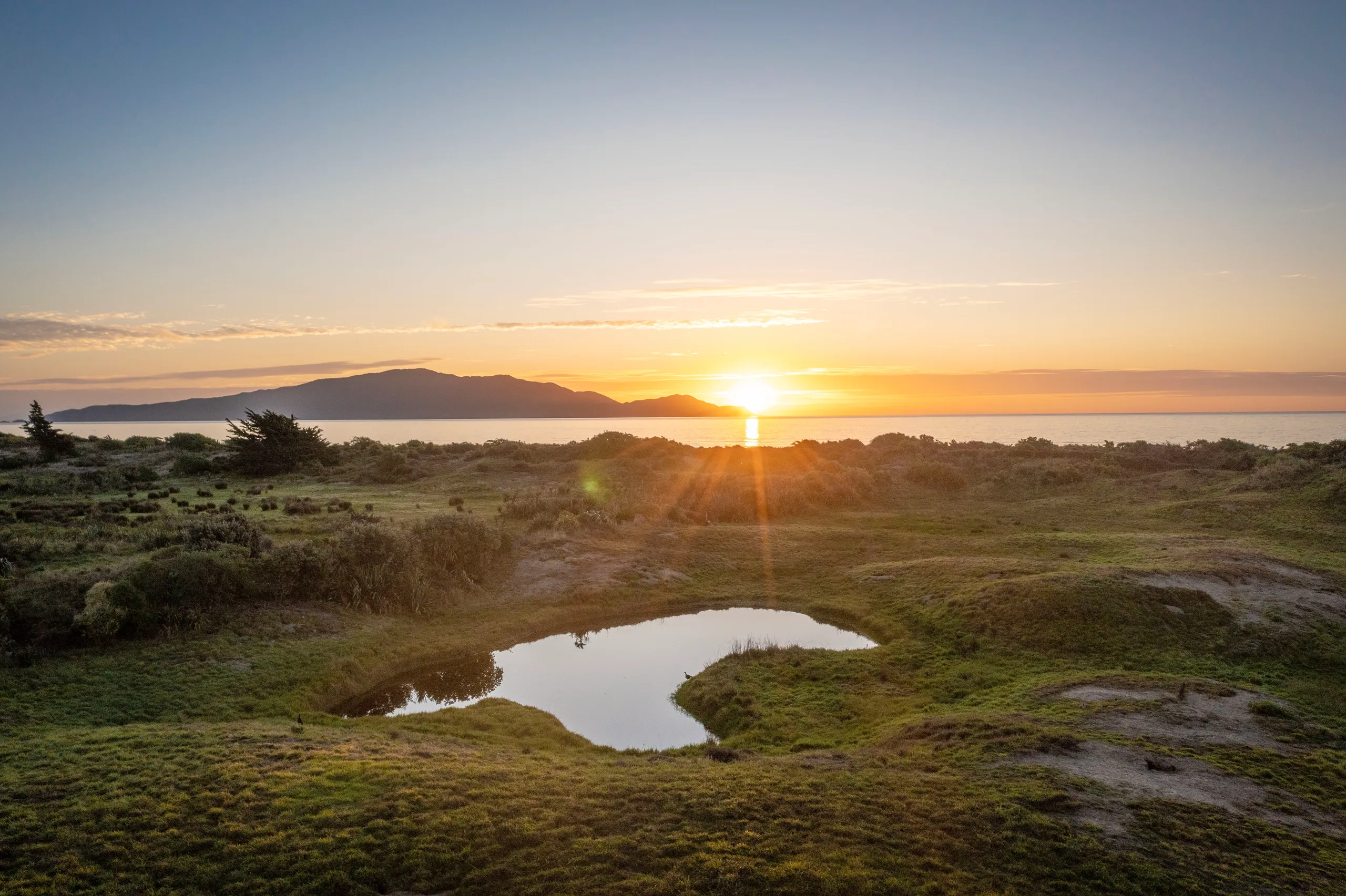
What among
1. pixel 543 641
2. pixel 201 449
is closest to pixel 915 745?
pixel 543 641

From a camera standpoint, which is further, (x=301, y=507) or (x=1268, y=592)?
(x=301, y=507)

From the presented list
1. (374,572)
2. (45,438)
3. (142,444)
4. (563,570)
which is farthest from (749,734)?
(142,444)

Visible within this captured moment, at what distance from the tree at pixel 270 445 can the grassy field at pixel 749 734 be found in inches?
1142

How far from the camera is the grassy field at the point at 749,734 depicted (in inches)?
419

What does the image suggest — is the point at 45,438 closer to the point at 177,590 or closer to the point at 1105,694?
the point at 177,590

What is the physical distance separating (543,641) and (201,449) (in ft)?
249

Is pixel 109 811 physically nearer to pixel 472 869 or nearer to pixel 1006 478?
pixel 472 869

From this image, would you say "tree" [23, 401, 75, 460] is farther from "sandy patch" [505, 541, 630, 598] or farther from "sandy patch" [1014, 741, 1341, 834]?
"sandy patch" [1014, 741, 1341, 834]

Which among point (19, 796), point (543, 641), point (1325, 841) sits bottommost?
point (543, 641)

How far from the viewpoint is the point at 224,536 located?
28.1 m

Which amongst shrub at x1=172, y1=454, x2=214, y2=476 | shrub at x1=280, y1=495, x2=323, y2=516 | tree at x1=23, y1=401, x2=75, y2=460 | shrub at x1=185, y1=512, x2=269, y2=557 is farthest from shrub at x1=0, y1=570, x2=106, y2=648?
tree at x1=23, y1=401, x2=75, y2=460

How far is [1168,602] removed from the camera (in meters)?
24.6

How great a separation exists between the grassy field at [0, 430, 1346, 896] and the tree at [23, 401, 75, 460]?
1735 inches

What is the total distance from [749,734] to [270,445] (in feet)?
221
